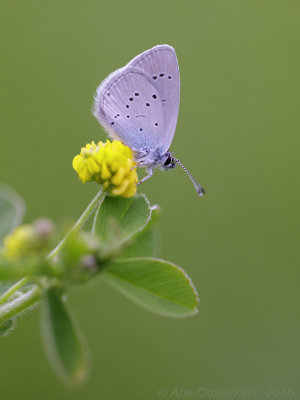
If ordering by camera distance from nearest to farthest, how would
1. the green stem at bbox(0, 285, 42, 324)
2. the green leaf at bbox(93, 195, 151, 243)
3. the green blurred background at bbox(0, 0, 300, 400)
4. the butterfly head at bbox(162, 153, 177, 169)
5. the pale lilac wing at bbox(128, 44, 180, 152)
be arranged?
the green stem at bbox(0, 285, 42, 324)
the green leaf at bbox(93, 195, 151, 243)
the pale lilac wing at bbox(128, 44, 180, 152)
the butterfly head at bbox(162, 153, 177, 169)
the green blurred background at bbox(0, 0, 300, 400)

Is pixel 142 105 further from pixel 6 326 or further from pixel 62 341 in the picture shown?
pixel 62 341

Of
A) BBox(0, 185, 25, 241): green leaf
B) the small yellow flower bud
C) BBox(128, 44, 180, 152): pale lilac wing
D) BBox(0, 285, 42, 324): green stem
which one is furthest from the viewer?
BBox(128, 44, 180, 152): pale lilac wing

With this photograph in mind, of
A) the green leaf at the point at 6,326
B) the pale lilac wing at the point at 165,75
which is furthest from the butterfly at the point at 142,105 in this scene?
the green leaf at the point at 6,326

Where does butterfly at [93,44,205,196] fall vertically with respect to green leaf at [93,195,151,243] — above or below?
above

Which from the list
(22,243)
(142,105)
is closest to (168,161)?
(142,105)

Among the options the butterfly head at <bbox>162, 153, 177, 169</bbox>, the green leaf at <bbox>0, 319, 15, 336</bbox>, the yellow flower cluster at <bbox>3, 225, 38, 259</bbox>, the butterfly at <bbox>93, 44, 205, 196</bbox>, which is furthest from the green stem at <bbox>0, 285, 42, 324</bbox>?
the butterfly head at <bbox>162, 153, 177, 169</bbox>

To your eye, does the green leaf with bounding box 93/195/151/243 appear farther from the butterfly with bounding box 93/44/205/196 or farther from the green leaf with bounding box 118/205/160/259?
the butterfly with bounding box 93/44/205/196
